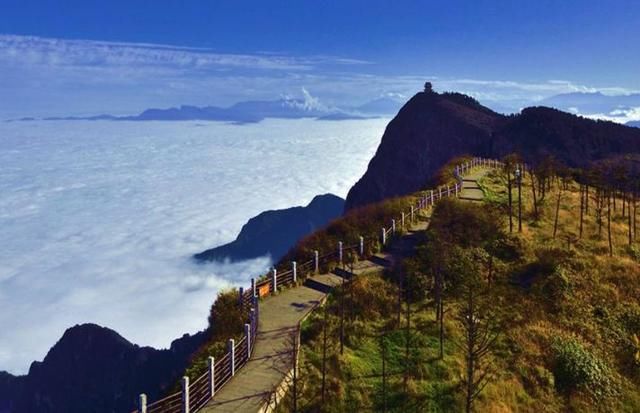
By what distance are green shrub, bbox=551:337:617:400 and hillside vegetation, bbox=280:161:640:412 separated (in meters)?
0.04

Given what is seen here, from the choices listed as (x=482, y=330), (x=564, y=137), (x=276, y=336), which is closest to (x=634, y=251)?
(x=482, y=330)

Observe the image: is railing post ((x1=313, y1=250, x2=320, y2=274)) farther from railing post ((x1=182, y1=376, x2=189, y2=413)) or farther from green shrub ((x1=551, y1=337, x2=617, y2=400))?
railing post ((x1=182, y1=376, x2=189, y2=413))

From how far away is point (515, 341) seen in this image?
20.6 metres

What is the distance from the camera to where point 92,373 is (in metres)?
121

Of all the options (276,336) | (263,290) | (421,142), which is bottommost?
(276,336)

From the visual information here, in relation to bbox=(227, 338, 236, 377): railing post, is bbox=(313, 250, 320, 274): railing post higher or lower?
higher

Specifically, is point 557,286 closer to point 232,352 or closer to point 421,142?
point 232,352

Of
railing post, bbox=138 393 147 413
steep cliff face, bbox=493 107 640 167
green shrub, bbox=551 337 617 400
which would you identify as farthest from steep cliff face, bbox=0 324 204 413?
steep cliff face, bbox=493 107 640 167

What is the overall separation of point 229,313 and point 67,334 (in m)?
128

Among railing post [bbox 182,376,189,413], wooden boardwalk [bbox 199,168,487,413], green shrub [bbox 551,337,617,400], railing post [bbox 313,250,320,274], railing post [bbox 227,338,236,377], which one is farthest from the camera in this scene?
railing post [bbox 313,250,320,274]

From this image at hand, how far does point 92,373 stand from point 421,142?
110 metres

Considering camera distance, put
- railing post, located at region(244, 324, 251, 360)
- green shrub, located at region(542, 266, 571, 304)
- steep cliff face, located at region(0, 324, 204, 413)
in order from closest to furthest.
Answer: railing post, located at region(244, 324, 251, 360) → green shrub, located at region(542, 266, 571, 304) → steep cliff face, located at region(0, 324, 204, 413)

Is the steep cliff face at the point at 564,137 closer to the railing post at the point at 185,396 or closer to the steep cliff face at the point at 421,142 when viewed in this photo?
the steep cliff face at the point at 421,142

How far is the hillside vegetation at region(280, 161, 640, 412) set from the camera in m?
17.2
